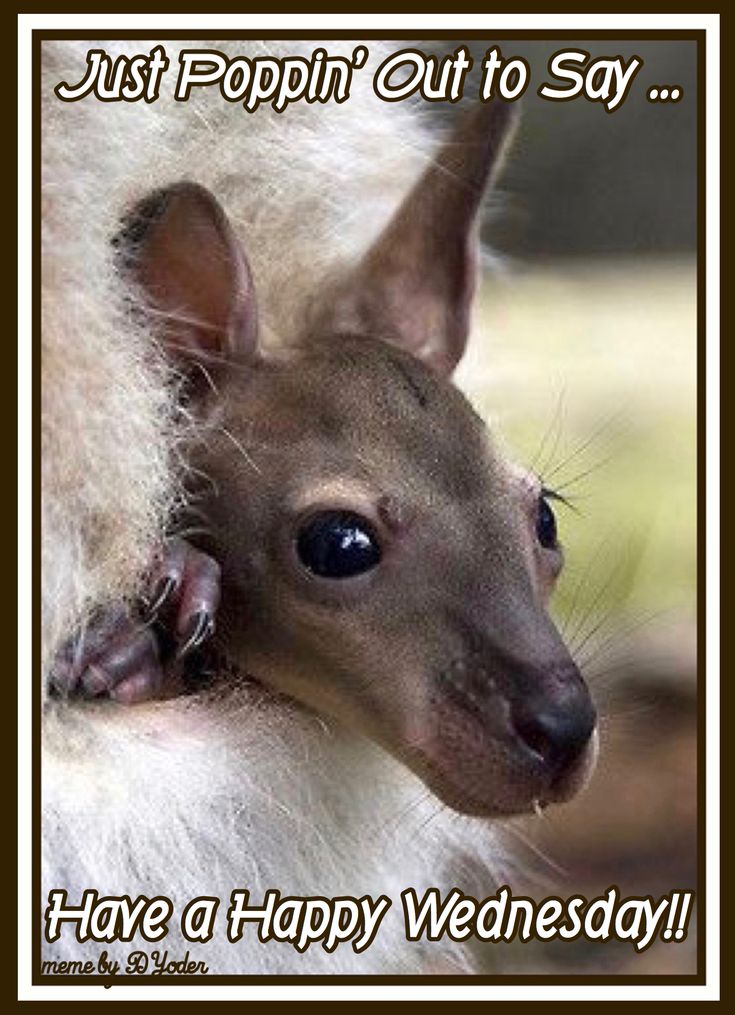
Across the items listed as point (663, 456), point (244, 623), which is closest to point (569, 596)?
point (244, 623)

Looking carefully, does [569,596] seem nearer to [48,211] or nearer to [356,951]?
[356,951]

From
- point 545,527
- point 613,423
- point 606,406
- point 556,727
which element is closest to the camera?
point 556,727

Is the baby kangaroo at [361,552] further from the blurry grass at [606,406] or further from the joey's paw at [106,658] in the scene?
the blurry grass at [606,406]

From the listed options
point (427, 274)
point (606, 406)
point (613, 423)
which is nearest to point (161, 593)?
point (427, 274)

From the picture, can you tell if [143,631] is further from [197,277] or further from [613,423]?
[613,423]

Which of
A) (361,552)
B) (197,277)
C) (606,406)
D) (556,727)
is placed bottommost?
(556,727)

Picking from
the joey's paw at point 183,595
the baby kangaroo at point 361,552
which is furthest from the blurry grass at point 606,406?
the joey's paw at point 183,595

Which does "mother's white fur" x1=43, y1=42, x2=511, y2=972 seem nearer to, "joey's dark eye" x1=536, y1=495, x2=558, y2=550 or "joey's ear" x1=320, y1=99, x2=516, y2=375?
"joey's ear" x1=320, y1=99, x2=516, y2=375
